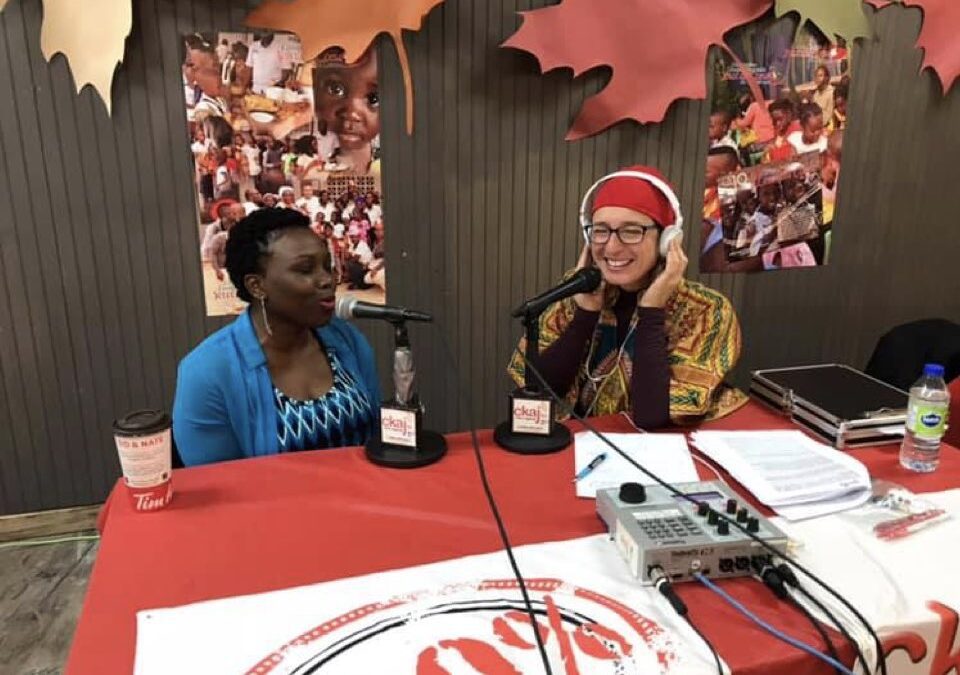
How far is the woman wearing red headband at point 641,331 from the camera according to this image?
1.41 metres

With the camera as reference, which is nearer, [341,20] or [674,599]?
[674,599]

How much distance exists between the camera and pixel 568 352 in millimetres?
1547

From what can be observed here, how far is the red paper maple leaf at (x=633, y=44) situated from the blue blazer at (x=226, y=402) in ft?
4.35

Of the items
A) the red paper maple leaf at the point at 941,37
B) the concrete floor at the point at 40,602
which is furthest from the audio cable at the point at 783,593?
the red paper maple leaf at the point at 941,37

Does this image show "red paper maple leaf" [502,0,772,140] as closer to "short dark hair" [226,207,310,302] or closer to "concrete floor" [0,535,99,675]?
"short dark hair" [226,207,310,302]

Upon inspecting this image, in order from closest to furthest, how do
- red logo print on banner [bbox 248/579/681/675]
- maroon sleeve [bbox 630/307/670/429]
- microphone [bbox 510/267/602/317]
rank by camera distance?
1. red logo print on banner [bbox 248/579/681/675]
2. microphone [bbox 510/267/602/317]
3. maroon sleeve [bbox 630/307/670/429]

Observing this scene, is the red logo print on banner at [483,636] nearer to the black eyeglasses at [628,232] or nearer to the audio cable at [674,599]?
the audio cable at [674,599]

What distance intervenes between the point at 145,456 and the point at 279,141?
1277 mm

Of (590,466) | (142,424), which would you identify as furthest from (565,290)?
(142,424)

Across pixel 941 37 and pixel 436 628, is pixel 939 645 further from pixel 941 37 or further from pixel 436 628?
pixel 941 37

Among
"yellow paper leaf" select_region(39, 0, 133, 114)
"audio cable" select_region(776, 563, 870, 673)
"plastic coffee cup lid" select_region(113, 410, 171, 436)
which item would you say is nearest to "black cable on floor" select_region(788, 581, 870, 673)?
"audio cable" select_region(776, 563, 870, 673)

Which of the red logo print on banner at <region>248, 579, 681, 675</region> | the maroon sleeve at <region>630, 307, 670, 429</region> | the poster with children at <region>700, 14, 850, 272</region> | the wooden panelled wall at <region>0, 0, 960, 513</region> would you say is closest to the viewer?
the red logo print on banner at <region>248, 579, 681, 675</region>

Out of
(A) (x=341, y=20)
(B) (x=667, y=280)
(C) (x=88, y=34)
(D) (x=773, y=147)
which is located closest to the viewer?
(B) (x=667, y=280)

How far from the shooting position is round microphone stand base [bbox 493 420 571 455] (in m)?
1.26
